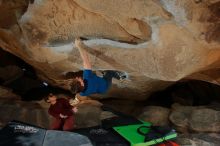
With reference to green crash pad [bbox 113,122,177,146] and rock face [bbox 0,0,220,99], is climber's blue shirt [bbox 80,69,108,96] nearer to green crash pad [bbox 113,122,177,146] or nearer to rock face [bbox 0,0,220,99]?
green crash pad [bbox 113,122,177,146]

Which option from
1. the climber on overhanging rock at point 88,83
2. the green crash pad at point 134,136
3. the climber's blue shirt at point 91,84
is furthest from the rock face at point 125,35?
the green crash pad at point 134,136

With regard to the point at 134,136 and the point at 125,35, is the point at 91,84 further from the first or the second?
the point at 125,35

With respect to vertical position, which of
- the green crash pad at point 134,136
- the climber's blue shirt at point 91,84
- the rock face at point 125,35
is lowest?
the green crash pad at point 134,136

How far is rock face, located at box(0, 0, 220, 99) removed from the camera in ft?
10.5

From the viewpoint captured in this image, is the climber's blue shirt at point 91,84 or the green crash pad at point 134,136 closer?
the green crash pad at point 134,136

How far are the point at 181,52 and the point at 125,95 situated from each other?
177 centimetres

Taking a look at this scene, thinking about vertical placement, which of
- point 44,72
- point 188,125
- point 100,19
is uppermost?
point 100,19

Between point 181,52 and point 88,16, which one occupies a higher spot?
point 88,16

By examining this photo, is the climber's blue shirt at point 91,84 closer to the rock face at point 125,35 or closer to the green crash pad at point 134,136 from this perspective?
the green crash pad at point 134,136

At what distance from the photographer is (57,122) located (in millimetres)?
3604

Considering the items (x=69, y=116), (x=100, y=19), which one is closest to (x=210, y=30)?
(x=100, y=19)

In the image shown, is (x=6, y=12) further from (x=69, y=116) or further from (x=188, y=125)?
(x=188, y=125)

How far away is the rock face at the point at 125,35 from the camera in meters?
3.20

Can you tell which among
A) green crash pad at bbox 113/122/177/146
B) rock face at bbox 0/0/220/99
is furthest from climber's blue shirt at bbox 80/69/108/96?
rock face at bbox 0/0/220/99
